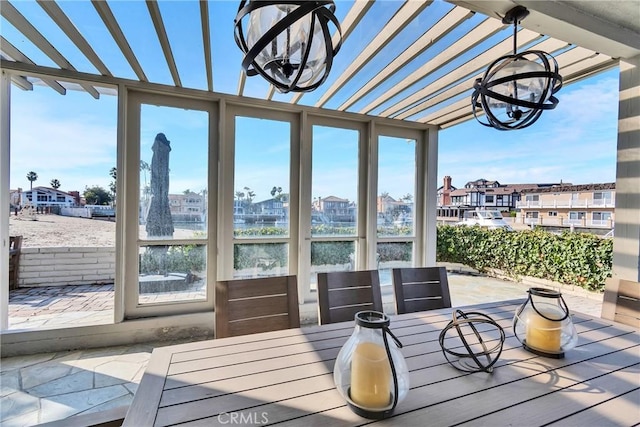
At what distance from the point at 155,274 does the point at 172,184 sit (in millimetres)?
969

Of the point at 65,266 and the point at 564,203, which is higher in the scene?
the point at 564,203

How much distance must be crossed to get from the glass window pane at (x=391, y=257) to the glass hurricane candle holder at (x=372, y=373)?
3105mm

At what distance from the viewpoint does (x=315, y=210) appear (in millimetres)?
3643

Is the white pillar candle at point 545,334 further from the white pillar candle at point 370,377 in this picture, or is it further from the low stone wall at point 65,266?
the low stone wall at point 65,266

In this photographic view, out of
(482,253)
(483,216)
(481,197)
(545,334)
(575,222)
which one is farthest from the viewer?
(481,197)

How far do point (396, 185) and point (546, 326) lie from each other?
9.72 ft

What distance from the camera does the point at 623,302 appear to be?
1.71 m

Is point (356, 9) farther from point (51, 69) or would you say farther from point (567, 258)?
point (567, 258)

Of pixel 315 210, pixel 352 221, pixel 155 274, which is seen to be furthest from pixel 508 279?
pixel 155 274

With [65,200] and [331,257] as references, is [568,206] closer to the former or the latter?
[331,257]

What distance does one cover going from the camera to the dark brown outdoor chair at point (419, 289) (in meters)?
1.90

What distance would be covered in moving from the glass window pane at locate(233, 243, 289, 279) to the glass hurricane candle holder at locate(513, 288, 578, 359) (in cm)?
258

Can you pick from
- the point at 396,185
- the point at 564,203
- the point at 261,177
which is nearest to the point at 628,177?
the point at 396,185

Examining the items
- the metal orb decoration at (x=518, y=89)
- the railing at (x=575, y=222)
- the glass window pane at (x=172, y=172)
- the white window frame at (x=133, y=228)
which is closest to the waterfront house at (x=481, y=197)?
the railing at (x=575, y=222)
